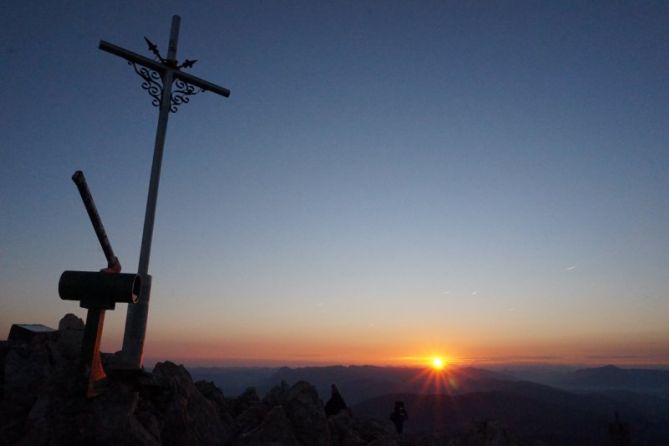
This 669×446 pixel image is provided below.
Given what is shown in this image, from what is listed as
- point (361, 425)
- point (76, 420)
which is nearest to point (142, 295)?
point (76, 420)

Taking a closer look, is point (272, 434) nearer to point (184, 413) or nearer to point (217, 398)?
point (184, 413)

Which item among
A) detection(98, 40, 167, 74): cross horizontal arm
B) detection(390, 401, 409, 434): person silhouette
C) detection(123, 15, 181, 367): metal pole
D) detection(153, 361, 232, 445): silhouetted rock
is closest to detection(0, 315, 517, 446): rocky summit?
detection(153, 361, 232, 445): silhouetted rock

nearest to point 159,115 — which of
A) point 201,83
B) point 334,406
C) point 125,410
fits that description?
point 201,83

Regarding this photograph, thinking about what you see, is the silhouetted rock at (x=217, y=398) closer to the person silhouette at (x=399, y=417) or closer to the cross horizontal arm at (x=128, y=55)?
the person silhouette at (x=399, y=417)

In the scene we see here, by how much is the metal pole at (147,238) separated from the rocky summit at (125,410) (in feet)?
1.93

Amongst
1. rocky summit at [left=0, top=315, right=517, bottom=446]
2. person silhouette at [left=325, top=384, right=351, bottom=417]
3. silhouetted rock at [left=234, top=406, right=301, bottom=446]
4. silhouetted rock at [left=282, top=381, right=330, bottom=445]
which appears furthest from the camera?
person silhouette at [left=325, top=384, right=351, bottom=417]

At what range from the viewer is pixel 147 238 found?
41.5 feet

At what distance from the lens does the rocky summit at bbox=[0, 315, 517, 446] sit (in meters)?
8.85

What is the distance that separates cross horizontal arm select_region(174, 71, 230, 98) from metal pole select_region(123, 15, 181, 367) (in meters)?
0.31

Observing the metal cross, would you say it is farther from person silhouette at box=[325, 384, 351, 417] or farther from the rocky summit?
person silhouette at box=[325, 384, 351, 417]

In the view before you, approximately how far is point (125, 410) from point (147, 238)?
498cm

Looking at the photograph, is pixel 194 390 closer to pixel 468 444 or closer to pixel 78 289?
pixel 78 289

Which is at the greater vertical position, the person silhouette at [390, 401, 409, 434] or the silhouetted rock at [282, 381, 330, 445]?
the silhouetted rock at [282, 381, 330, 445]

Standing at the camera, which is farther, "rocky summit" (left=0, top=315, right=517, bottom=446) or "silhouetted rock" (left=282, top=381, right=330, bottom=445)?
"silhouetted rock" (left=282, top=381, right=330, bottom=445)
